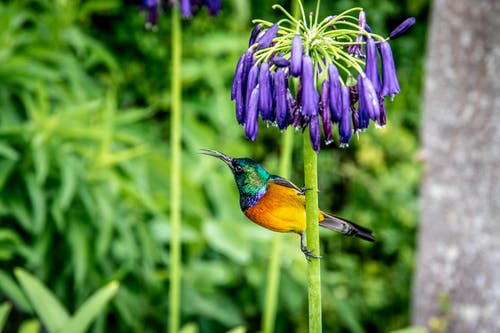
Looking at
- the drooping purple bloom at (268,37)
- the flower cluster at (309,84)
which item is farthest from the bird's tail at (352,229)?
the drooping purple bloom at (268,37)

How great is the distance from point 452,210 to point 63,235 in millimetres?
2240

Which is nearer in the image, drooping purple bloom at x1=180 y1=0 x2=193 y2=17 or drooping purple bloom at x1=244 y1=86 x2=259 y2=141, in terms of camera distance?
drooping purple bloom at x1=244 y1=86 x2=259 y2=141

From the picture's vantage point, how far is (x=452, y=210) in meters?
4.30

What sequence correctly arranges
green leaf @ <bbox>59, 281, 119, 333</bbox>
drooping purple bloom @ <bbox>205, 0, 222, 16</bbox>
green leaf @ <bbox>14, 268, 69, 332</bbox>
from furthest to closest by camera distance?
drooping purple bloom @ <bbox>205, 0, 222, 16</bbox> < green leaf @ <bbox>14, 268, 69, 332</bbox> < green leaf @ <bbox>59, 281, 119, 333</bbox>

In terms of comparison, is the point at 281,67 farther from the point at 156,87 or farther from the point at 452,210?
the point at 156,87

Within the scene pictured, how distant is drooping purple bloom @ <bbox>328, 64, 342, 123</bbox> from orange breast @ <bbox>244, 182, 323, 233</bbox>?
0.62ft

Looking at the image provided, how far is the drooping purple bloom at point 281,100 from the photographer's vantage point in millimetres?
1451

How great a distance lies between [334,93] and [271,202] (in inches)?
9.7

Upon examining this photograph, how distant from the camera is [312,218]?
143 centimetres

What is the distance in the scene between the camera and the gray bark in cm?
422

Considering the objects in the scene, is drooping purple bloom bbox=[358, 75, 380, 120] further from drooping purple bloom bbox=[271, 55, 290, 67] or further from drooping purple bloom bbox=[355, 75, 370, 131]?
drooping purple bloom bbox=[271, 55, 290, 67]

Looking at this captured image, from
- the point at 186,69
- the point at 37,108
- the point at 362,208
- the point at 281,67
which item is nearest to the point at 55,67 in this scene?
the point at 37,108

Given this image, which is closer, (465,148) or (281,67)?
(281,67)

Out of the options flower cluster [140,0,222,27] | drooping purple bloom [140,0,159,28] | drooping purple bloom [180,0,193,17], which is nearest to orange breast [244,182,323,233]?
drooping purple bloom [180,0,193,17]
